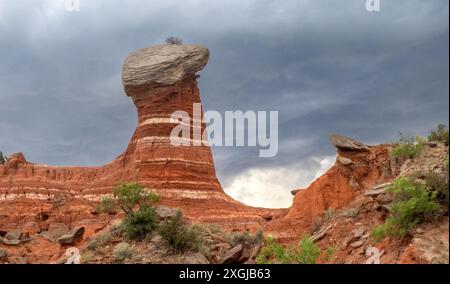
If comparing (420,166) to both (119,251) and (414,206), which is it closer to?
(414,206)

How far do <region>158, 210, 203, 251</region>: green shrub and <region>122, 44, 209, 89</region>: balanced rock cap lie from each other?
3702cm

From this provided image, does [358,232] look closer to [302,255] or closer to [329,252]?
[329,252]

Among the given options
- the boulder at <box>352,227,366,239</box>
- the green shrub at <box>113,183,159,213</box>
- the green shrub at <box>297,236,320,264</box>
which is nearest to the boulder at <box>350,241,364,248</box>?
the boulder at <box>352,227,366,239</box>

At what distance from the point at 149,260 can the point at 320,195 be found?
1949 cm

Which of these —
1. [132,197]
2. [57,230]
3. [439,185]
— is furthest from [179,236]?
[57,230]

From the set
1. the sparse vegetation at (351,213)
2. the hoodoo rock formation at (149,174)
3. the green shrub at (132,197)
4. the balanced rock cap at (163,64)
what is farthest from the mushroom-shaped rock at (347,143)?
the balanced rock cap at (163,64)

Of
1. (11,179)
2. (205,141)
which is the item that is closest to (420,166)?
(205,141)

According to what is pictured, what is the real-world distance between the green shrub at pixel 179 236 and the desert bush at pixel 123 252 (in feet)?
5.41

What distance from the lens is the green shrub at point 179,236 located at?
24.7 metres

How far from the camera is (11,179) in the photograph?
205 ft

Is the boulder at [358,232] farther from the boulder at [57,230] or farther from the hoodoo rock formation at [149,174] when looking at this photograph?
the boulder at [57,230]

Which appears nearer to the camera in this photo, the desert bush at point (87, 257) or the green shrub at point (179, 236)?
the desert bush at point (87, 257)

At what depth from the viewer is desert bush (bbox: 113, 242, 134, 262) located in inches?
933

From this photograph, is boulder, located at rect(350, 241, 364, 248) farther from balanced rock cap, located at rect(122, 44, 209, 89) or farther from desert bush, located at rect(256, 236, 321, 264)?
balanced rock cap, located at rect(122, 44, 209, 89)
